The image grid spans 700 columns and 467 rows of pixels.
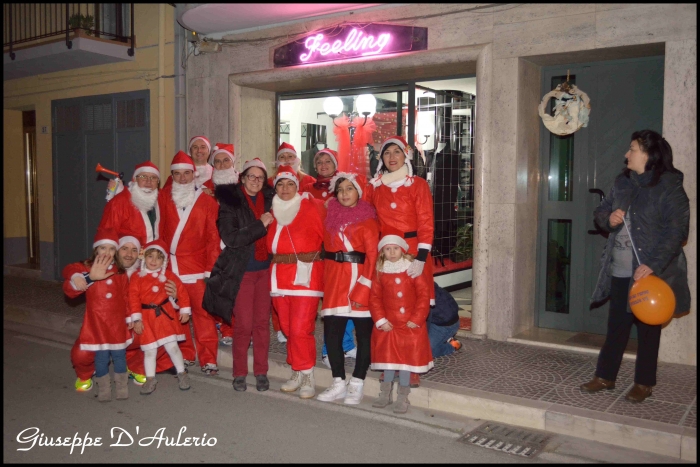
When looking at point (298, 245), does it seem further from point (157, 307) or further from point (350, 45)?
point (350, 45)

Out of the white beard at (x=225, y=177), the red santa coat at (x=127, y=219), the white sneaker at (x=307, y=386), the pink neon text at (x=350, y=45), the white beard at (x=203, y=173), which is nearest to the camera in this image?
the white sneaker at (x=307, y=386)

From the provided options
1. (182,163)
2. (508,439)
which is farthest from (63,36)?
(508,439)

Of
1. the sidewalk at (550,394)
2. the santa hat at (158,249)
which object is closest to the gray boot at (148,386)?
the santa hat at (158,249)

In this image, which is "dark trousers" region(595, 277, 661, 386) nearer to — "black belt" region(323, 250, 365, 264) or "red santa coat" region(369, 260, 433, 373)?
"red santa coat" region(369, 260, 433, 373)

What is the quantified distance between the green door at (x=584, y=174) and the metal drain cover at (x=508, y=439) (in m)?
2.75

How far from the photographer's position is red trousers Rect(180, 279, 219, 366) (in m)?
6.42

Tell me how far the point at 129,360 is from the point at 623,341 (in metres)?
4.50

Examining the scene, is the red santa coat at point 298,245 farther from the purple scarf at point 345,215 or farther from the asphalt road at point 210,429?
the asphalt road at point 210,429

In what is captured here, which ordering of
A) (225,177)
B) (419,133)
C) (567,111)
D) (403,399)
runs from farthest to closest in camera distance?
1. (419,133)
2. (567,111)
3. (225,177)
4. (403,399)

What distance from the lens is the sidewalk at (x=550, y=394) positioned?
4.66 m

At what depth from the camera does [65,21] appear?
1150 centimetres

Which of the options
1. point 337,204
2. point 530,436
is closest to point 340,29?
point 337,204

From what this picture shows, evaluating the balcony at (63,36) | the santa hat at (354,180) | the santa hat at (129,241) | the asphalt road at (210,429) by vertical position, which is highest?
the balcony at (63,36)

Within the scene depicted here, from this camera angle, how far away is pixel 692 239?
237 inches
